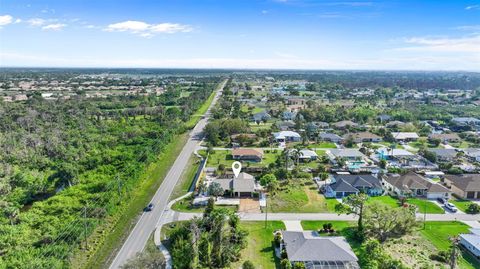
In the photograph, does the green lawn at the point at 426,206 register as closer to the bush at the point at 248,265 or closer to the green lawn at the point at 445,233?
the green lawn at the point at 445,233

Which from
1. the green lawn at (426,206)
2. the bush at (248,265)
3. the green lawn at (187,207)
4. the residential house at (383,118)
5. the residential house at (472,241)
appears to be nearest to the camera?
the bush at (248,265)

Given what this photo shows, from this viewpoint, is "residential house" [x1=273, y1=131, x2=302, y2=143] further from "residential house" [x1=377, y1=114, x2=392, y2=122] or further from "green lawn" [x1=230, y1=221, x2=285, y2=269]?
"green lawn" [x1=230, y1=221, x2=285, y2=269]

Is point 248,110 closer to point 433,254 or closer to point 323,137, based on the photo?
point 323,137

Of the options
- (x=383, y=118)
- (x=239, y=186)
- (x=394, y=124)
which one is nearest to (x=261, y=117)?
(x=383, y=118)

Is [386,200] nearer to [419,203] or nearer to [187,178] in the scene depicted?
[419,203]

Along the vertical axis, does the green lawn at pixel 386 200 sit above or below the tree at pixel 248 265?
below

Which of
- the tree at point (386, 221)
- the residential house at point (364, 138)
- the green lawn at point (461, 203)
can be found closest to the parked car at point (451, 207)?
the green lawn at point (461, 203)

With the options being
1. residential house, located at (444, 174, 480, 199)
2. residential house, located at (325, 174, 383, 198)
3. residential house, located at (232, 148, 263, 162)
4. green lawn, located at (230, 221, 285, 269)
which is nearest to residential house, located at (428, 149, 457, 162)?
residential house, located at (444, 174, 480, 199)
